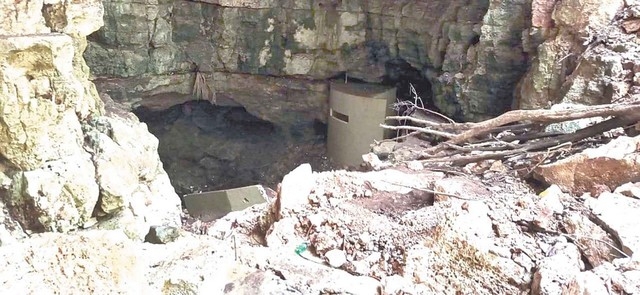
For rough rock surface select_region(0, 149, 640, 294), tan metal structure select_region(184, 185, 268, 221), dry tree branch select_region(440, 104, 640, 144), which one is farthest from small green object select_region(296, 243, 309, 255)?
tan metal structure select_region(184, 185, 268, 221)

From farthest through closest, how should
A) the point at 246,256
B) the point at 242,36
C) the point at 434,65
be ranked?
the point at 242,36 → the point at 434,65 → the point at 246,256

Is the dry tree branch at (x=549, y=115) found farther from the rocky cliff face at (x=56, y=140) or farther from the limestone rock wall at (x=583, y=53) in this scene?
the rocky cliff face at (x=56, y=140)

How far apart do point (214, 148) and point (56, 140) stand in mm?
4448

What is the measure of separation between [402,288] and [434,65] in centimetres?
584

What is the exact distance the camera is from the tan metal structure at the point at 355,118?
730 cm

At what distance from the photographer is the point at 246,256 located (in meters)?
1.68

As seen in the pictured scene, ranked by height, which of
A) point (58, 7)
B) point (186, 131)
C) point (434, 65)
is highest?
point (58, 7)

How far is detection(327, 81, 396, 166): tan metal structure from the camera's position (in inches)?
287

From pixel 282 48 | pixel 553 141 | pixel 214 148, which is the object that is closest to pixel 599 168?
Answer: pixel 553 141

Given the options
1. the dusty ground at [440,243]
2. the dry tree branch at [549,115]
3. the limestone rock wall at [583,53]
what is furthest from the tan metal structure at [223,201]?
the limestone rock wall at [583,53]

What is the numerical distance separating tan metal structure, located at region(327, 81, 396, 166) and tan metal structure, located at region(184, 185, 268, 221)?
116 inches

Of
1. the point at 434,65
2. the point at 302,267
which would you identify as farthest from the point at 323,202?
the point at 434,65

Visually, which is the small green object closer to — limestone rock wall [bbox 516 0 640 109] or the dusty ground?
the dusty ground

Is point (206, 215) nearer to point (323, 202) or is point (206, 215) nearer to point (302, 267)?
point (323, 202)
